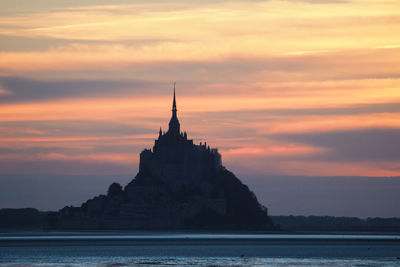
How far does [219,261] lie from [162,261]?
6.58 m

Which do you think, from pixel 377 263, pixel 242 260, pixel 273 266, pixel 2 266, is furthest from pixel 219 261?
pixel 2 266

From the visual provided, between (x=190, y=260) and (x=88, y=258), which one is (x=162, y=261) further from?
(x=88, y=258)

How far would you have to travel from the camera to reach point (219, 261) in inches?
4109

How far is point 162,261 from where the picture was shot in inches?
4104

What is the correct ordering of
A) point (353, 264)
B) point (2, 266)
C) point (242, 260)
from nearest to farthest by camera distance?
1. point (2, 266)
2. point (353, 264)
3. point (242, 260)

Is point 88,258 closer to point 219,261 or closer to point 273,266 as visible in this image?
point 219,261

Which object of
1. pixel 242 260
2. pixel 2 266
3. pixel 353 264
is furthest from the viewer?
pixel 242 260

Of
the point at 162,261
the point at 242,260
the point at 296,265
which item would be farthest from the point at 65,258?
the point at 296,265

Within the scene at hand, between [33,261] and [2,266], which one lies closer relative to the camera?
[2,266]

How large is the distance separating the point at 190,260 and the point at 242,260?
6.13 meters

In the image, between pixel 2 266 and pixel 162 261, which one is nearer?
pixel 2 266

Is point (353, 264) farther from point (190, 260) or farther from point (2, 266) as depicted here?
point (2, 266)

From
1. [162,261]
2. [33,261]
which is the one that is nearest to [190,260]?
[162,261]

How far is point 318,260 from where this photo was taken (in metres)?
108
